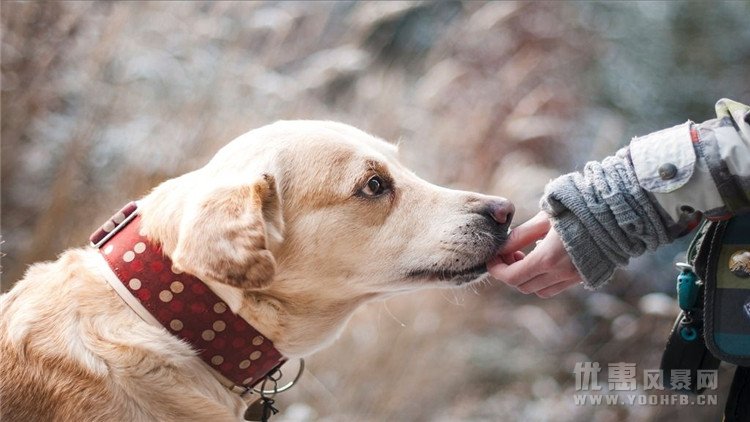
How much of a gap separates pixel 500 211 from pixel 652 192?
0.49 meters

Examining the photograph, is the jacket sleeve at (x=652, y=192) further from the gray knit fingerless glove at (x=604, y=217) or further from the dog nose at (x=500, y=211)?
the dog nose at (x=500, y=211)

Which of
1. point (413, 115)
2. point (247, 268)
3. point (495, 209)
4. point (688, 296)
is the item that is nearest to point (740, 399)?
point (688, 296)

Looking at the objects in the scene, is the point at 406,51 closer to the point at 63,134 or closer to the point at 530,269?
the point at 63,134

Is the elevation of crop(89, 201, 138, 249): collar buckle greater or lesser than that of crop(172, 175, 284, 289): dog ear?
greater

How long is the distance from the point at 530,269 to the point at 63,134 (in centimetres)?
283

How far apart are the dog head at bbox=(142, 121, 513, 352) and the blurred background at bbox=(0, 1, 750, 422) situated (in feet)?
4.61

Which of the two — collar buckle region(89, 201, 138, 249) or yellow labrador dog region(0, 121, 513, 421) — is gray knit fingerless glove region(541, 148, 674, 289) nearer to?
yellow labrador dog region(0, 121, 513, 421)

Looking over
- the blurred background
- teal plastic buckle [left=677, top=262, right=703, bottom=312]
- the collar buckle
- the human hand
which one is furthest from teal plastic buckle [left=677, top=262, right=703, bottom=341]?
the blurred background

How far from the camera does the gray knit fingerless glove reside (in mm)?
1754

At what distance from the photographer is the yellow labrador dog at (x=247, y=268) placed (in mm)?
1790

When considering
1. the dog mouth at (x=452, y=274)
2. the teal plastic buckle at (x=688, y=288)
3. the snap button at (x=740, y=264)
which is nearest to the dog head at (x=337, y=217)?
the dog mouth at (x=452, y=274)

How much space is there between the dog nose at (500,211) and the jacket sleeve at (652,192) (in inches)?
10.2

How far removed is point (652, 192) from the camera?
5.66 ft

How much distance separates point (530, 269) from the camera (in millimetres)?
1953
